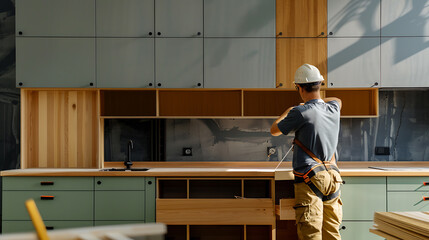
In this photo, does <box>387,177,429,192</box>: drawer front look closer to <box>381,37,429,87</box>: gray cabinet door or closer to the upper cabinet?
<box>381,37,429,87</box>: gray cabinet door

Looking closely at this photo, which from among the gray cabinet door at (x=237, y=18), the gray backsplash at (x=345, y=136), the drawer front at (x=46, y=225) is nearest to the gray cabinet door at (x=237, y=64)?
the gray cabinet door at (x=237, y=18)

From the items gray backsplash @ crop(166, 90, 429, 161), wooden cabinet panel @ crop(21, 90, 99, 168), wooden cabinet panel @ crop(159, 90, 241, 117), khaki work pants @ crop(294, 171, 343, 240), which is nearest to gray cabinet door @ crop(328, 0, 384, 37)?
gray backsplash @ crop(166, 90, 429, 161)

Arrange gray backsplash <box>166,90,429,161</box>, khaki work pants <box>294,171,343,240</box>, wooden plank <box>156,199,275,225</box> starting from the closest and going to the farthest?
khaki work pants <box>294,171,343,240</box> < wooden plank <box>156,199,275,225</box> < gray backsplash <box>166,90,429,161</box>

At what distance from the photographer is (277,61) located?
3.00 metres

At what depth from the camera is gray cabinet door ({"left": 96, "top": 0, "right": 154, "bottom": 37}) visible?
3004 millimetres

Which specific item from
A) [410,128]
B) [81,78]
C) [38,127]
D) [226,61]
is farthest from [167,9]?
[410,128]

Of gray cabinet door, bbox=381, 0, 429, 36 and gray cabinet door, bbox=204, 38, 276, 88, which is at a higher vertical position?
gray cabinet door, bbox=381, 0, 429, 36

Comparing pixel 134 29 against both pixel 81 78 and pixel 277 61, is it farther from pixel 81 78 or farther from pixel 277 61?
pixel 277 61

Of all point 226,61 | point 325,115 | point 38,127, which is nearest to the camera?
point 325,115

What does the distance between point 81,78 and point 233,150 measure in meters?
1.52

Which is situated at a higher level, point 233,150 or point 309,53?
point 309,53

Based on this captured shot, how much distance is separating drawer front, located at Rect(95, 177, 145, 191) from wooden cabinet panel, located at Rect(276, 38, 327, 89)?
4.68 ft

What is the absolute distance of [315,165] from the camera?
86.1 inches

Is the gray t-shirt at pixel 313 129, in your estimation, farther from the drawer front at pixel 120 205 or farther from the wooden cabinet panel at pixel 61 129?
the wooden cabinet panel at pixel 61 129
